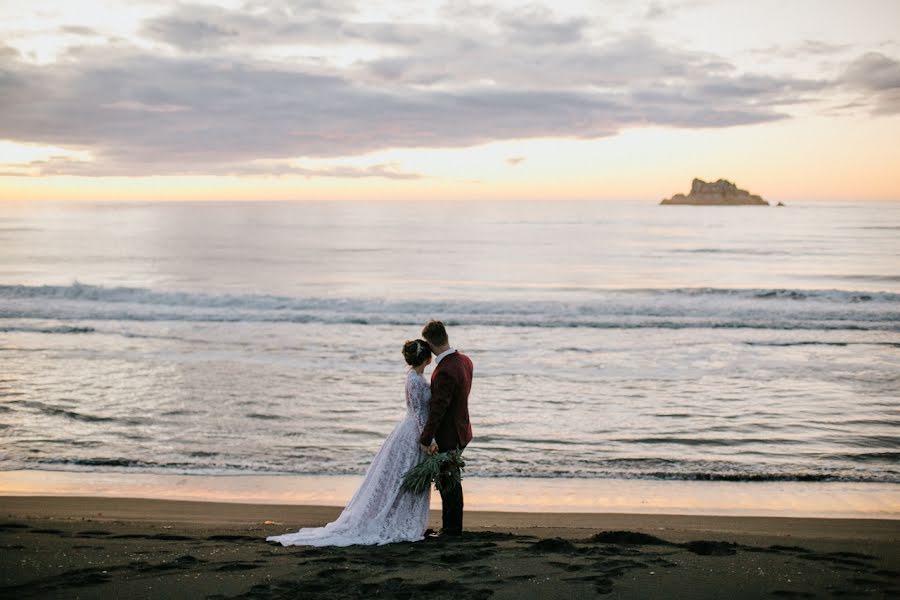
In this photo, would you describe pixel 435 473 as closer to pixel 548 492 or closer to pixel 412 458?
pixel 412 458

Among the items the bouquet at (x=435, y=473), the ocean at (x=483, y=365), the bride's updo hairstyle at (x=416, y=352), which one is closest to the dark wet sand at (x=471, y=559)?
the bouquet at (x=435, y=473)

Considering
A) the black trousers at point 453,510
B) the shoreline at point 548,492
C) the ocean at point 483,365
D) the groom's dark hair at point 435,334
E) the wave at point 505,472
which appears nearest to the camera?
the groom's dark hair at point 435,334

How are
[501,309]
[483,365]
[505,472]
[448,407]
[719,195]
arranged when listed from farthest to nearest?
[719,195], [501,309], [483,365], [505,472], [448,407]

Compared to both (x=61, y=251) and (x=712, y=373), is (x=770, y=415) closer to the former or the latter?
(x=712, y=373)

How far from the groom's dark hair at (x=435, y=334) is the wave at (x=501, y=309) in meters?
16.6

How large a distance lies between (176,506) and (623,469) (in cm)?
488

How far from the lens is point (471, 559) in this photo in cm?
531

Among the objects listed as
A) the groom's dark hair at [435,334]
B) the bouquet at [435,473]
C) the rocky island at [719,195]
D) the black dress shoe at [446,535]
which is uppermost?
the rocky island at [719,195]

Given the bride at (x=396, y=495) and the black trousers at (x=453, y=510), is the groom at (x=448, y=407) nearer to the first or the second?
the black trousers at (x=453, y=510)

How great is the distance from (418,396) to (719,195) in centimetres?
17208

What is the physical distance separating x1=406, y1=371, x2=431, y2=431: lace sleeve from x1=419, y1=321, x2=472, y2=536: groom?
13 centimetres

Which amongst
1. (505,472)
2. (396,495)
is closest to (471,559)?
(396,495)

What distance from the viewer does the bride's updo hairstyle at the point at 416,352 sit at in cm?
586

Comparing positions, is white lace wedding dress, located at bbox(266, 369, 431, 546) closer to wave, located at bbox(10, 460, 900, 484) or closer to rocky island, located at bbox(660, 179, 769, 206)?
wave, located at bbox(10, 460, 900, 484)
